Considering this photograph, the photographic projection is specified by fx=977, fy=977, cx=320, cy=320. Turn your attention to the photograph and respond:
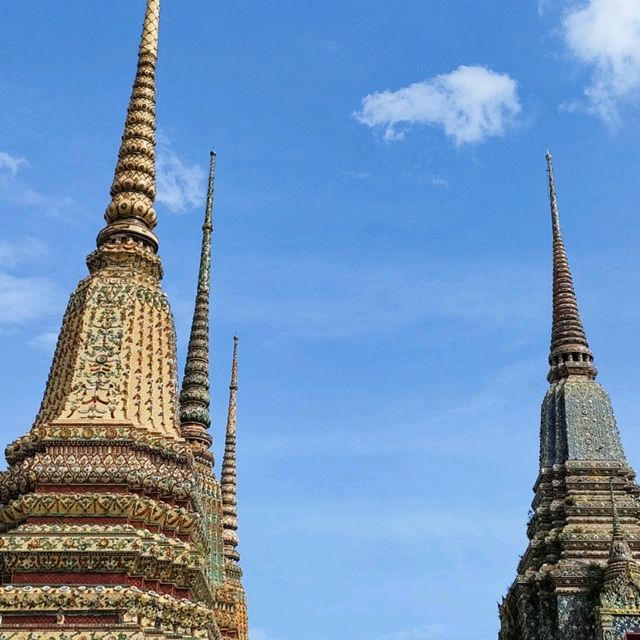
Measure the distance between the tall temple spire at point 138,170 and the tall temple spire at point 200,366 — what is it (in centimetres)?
1001

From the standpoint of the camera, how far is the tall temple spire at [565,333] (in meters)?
33.9

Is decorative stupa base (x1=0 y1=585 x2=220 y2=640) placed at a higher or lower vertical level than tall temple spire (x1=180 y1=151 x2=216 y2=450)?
lower

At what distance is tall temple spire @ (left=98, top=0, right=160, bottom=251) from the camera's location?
693 inches

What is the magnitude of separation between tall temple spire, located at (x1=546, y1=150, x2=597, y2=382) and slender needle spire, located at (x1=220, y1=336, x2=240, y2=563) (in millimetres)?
12102

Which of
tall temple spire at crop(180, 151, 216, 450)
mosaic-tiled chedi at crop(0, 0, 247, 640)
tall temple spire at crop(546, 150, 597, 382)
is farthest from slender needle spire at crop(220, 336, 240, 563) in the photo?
mosaic-tiled chedi at crop(0, 0, 247, 640)

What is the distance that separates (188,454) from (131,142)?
20.8 ft

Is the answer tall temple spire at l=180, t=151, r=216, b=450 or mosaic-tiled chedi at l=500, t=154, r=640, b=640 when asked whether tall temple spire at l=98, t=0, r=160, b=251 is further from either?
mosaic-tiled chedi at l=500, t=154, r=640, b=640

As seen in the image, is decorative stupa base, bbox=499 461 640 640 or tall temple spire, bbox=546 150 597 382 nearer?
decorative stupa base, bbox=499 461 640 640

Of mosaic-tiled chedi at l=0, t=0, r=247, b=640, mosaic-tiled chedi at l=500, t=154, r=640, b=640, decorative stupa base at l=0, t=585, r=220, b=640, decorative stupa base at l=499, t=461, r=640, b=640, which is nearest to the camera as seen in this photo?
decorative stupa base at l=0, t=585, r=220, b=640

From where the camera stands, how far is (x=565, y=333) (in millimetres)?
34625

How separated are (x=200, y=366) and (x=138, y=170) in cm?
1070

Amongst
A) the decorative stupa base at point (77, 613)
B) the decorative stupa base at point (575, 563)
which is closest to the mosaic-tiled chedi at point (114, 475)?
the decorative stupa base at point (77, 613)

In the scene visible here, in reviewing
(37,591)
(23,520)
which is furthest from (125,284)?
(37,591)

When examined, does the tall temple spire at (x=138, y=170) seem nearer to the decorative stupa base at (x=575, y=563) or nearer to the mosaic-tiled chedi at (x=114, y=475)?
the mosaic-tiled chedi at (x=114, y=475)
